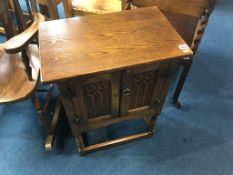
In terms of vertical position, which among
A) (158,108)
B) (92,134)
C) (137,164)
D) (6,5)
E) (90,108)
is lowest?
(137,164)

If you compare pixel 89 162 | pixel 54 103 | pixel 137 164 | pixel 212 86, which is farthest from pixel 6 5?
pixel 212 86

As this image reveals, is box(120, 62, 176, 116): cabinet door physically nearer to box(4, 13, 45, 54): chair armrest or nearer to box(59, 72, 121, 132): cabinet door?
box(59, 72, 121, 132): cabinet door

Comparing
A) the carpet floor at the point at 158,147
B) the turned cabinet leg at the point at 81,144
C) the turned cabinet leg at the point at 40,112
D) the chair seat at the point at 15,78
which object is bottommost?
the carpet floor at the point at 158,147

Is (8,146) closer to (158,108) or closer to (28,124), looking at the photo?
(28,124)

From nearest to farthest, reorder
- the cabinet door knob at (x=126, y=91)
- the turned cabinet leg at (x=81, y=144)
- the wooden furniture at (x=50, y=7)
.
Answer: the cabinet door knob at (x=126, y=91) < the turned cabinet leg at (x=81, y=144) < the wooden furniture at (x=50, y=7)

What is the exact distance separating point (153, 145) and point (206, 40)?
4.38 feet

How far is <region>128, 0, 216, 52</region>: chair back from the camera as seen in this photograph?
1.11m

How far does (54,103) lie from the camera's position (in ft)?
5.00

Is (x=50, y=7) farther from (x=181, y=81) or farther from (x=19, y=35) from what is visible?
(x=181, y=81)

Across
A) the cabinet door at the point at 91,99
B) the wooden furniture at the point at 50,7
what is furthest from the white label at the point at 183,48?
the wooden furniture at the point at 50,7

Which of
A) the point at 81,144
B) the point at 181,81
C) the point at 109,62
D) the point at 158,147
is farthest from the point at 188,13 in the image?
the point at 81,144

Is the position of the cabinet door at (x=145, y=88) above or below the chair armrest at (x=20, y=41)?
below

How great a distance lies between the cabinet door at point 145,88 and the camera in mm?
878

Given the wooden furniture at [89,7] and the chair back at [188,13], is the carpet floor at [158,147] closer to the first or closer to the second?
the chair back at [188,13]
